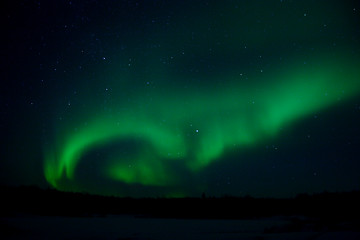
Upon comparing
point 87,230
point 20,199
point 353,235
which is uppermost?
point 20,199

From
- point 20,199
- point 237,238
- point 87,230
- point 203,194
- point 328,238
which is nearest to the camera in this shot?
point 328,238

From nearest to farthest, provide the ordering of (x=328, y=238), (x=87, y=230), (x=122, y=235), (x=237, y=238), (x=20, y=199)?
(x=328, y=238)
(x=237, y=238)
(x=122, y=235)
(x=87, y=230)
(x=20, y=199)

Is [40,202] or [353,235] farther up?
[40,202]

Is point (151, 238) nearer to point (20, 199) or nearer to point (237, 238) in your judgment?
point (237, 238)

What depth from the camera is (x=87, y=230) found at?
21.4 feet

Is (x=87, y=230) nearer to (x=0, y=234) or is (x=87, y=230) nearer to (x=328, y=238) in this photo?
(x=0, y=234)

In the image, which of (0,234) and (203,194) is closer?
(0,234)

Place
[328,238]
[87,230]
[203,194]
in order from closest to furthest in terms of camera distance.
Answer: [328,238]
[87,230]
[203,194]

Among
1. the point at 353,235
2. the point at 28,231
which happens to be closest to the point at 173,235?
the point at 28,231

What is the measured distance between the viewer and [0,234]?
5.09 meters

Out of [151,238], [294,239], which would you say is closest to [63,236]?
[151,238]

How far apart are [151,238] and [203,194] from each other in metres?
17.3

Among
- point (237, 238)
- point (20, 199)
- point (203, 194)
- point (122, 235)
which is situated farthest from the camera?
point (203, 194)

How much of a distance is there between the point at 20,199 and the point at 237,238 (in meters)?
12.9
